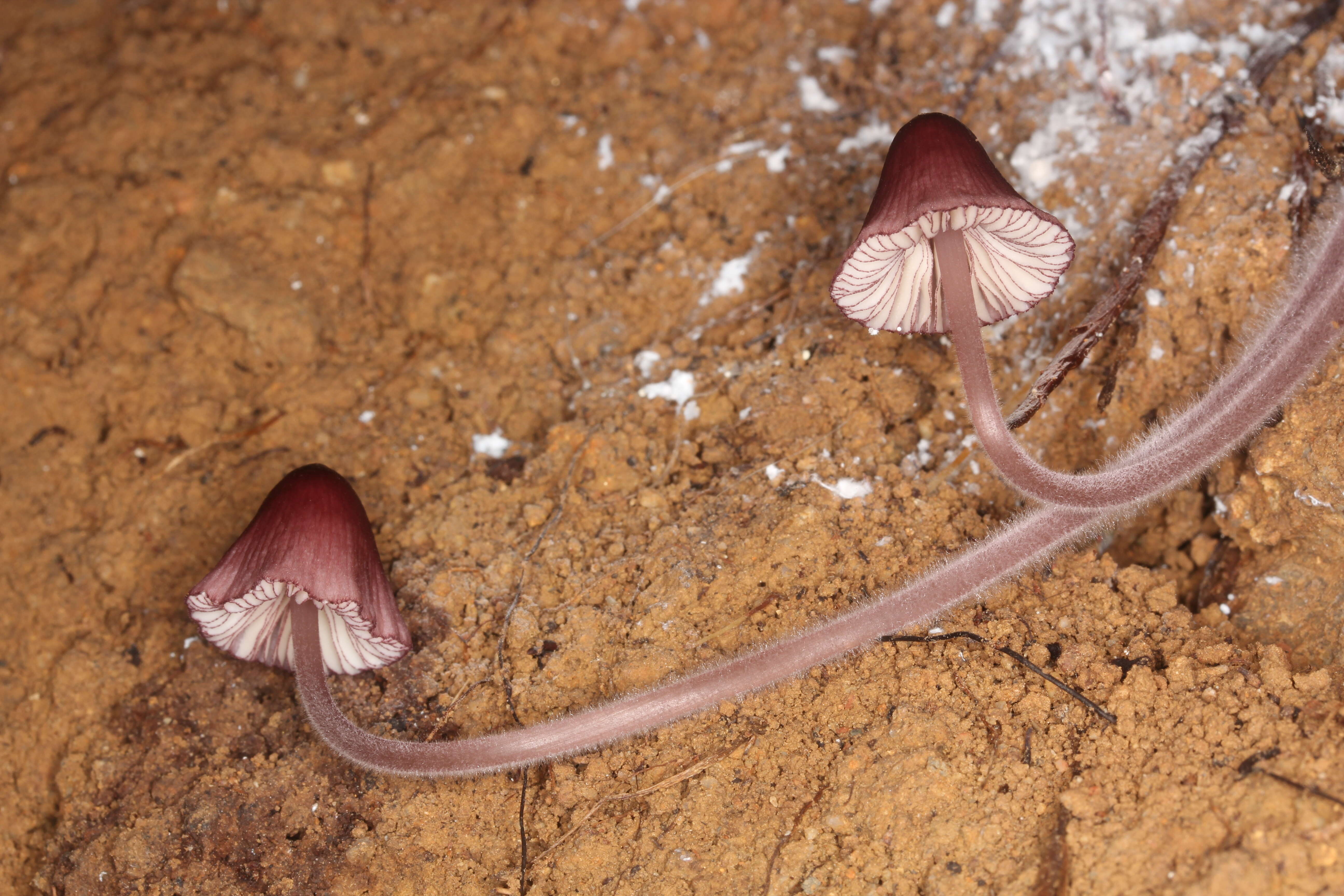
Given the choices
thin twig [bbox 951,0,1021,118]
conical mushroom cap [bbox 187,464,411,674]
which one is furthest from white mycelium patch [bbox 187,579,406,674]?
thin twig [bbox 951,0,1021,118]

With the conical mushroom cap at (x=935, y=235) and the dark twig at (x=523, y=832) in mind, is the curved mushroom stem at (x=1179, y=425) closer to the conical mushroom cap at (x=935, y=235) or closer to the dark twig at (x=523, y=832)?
the conical mushroom cap at (x=935, y=235)

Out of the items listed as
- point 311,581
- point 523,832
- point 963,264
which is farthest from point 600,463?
point 963,264

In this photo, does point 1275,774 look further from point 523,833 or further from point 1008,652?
point 523,833

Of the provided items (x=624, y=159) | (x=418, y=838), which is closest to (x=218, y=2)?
(x=624, y=159)

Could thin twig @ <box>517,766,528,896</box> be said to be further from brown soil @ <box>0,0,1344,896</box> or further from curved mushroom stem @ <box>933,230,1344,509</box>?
curved mushroom stem @ <box>933,230,1344,509</box>

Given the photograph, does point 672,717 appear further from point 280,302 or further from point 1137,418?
point 280,302

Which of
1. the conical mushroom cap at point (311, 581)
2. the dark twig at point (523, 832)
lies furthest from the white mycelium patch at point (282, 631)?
the dark twig at point (523, 832)
